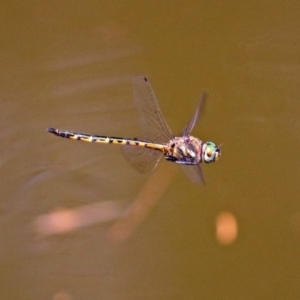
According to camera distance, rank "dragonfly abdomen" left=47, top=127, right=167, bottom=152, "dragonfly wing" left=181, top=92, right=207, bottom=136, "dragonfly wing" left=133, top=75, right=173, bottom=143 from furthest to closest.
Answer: "dragonfly abdomen" left=47, top=127, right=167, bottom=152
"dragonfly wing" left=133, top=75, right=173, bottom=143
"dragonfly wing" left=181, top=92, right=207, bottom=136

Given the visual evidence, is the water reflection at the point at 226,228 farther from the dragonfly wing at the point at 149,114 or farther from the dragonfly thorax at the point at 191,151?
the dragonfly wing at the point at 149,114

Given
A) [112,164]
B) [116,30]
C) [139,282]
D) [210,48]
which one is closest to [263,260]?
[139,282]

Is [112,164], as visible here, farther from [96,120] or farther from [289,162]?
[289,162]

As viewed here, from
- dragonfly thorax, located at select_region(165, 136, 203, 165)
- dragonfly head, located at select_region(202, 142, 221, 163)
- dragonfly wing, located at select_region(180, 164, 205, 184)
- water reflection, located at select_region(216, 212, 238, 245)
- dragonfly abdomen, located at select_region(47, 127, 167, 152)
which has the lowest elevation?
water reflection, located at select_region(216, 212, 238, 245)

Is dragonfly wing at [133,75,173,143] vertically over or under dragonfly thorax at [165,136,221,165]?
over

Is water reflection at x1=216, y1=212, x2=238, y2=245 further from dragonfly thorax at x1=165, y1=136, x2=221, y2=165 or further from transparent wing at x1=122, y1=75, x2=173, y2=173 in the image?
transparent wing at x1=122, y1=75, x2=173, y2=173

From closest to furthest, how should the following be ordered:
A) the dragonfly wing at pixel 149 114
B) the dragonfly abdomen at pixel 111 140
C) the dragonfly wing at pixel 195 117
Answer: the dragonfly wing at pixel 195 117, the dragonfly wing at pixel 149 114, the dragonfly abdomen at pixel 111 140

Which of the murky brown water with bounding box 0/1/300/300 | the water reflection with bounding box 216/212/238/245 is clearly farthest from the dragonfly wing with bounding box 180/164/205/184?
the water reflection with bounding box 216/212/238/245

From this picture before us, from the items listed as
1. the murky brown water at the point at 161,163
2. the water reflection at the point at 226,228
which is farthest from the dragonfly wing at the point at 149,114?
the water reflection at the point at 226,228
